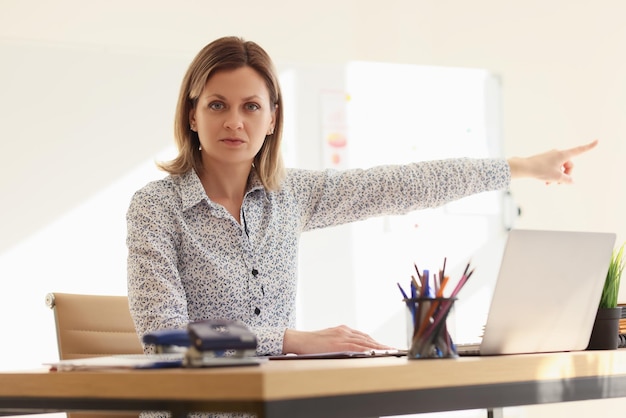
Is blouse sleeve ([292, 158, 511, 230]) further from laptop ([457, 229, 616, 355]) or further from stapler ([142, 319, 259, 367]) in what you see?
stapler ([142, 319, 259, 367])

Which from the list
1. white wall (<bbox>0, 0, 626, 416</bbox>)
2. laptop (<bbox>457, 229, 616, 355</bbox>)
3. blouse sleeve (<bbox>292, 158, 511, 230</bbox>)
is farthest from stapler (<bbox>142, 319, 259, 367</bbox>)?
white wall (<bbox>0, 0, 626, 416</bbox>)

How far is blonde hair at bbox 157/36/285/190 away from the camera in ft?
6.77

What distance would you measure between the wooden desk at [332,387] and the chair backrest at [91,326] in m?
0.91

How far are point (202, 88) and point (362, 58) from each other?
2.61m

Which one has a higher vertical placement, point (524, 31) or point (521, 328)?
point (524, 31)

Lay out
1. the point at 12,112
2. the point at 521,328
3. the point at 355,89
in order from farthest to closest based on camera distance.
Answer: the point at 355,89 < the point at 12,112 < the point at 521,328

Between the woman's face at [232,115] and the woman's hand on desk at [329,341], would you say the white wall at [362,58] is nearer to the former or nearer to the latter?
the woman's face at [232,115]

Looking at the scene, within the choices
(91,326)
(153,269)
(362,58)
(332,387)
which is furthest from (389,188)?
(362,58)

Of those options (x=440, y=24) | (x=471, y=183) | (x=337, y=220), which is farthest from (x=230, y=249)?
(x=440, y=24)

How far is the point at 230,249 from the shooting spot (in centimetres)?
205

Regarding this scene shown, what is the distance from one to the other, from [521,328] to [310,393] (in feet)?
1.87

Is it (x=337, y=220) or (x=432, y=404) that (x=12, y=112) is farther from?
(x=432, y=404)

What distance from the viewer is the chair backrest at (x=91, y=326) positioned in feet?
7.61

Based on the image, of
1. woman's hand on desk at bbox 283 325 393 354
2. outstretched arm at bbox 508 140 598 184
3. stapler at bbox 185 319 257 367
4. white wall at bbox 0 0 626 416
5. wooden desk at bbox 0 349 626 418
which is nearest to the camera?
wooden desk at bbox 0 349 626 418
